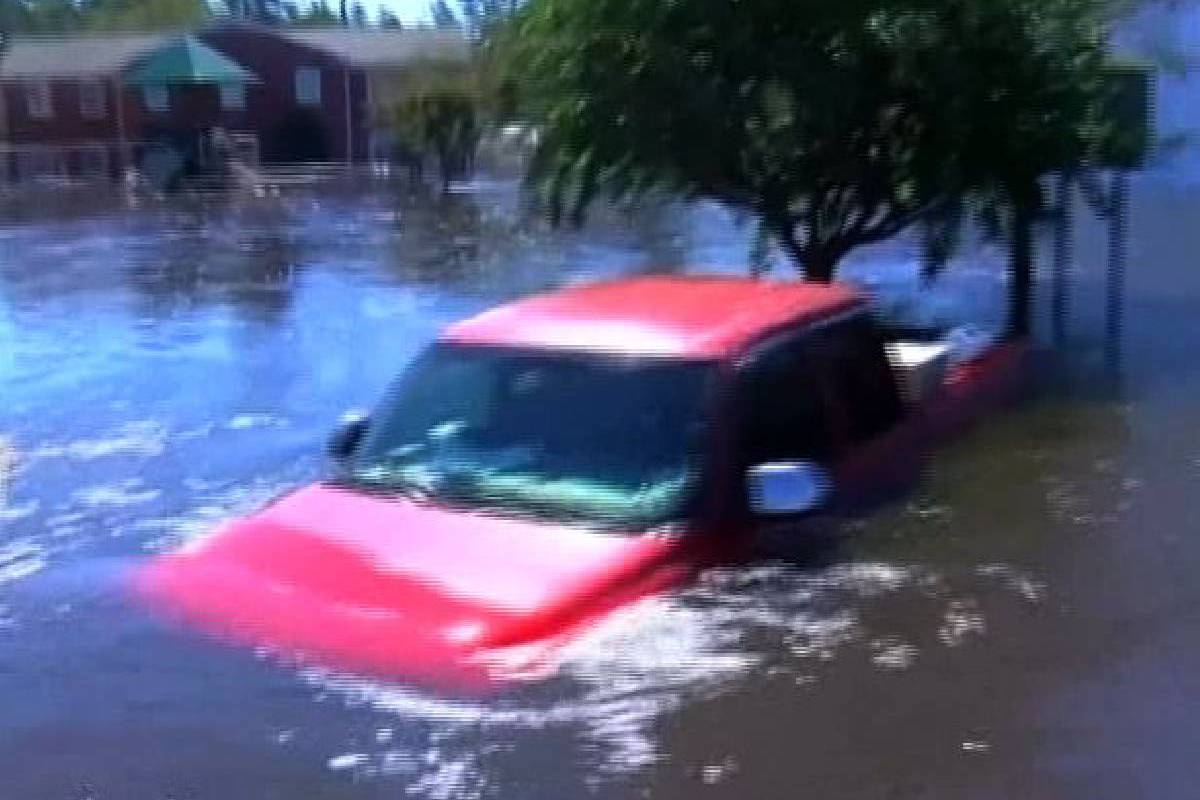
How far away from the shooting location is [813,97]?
1242 centimetres

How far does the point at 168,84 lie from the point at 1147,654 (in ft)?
149

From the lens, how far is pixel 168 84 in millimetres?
48812

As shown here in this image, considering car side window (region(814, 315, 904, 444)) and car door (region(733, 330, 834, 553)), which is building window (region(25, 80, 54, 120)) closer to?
car side window (region(814, 315, 904, 444))

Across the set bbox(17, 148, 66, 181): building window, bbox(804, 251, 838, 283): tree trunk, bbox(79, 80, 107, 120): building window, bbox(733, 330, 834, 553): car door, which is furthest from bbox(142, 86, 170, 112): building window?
bbox(733, 330, 834, 553): car door

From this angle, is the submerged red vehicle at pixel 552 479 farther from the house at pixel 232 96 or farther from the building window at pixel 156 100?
the building window at pixel 156 100

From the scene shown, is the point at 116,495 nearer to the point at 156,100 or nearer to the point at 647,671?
the point at 647,671

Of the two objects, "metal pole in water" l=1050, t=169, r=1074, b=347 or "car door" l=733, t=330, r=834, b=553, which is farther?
"metal pole in water" l=1050, t=169, r=1074, b=347

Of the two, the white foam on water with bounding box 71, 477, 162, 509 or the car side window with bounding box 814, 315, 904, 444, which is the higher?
the car side window with bounding box 814, 315, 904, 444

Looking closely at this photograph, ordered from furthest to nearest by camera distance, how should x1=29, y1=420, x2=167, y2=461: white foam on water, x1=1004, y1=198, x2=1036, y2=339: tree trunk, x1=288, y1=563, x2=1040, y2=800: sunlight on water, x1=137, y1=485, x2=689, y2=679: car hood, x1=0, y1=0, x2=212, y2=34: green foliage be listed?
x1=0, y1=0, x2=212, y2=34: green foliage < x1=1004, y1=198, x2=1036, y2=339: tree trunk < x1=29, y1=420, x2=167, y2=461: white foam on water < x1=137, y1=485, x2=689, y2=679: car hood < x1=288, y1=563, x2=1040, y2=800: sunlight on water

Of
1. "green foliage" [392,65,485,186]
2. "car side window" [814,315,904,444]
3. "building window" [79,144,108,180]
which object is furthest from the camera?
"building window" [79,144,108,180]

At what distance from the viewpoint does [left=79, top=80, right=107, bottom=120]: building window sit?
58.9m

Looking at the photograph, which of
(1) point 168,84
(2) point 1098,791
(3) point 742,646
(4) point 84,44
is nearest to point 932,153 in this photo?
(3) point 742,646

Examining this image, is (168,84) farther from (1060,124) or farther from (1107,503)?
(1107,503)

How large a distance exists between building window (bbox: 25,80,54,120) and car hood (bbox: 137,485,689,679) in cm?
5688
